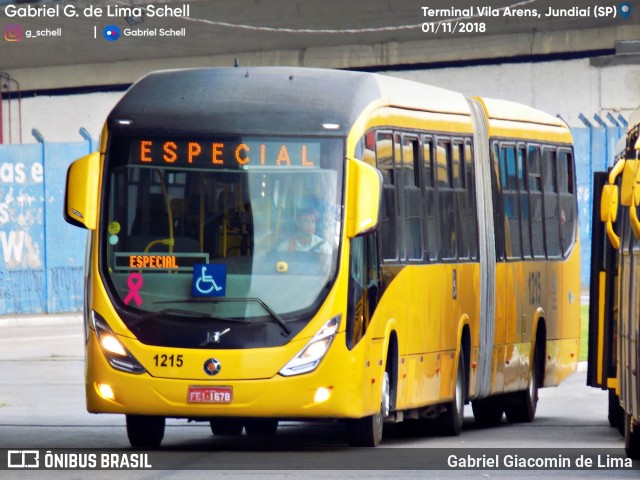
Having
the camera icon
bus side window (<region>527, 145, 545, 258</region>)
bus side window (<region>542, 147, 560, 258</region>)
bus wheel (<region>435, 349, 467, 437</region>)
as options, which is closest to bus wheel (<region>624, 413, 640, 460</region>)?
bus wheel (<region>435, 349, 467, 437</region>)

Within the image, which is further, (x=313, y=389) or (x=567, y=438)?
(x=567, y=438)

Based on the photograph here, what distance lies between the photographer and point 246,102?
46.3ft

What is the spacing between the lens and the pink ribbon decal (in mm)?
13773

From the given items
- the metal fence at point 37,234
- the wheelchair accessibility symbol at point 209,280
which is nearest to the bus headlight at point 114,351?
the wheelchair accessibility symbol at point 209,280

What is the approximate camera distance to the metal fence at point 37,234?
38000 millimetres

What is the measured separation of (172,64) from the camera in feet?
176

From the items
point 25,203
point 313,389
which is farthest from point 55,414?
point 25,203

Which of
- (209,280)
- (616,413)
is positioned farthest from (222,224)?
(616,413)

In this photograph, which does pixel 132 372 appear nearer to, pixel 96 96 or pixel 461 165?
pixel 461 165

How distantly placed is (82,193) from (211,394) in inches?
74.2

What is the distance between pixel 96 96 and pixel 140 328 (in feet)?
136

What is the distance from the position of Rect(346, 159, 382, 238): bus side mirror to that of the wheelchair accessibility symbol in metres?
1.00

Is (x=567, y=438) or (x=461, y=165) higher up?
(x=461, y=165)

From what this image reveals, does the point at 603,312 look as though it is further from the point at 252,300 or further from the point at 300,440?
the point at 252,300
